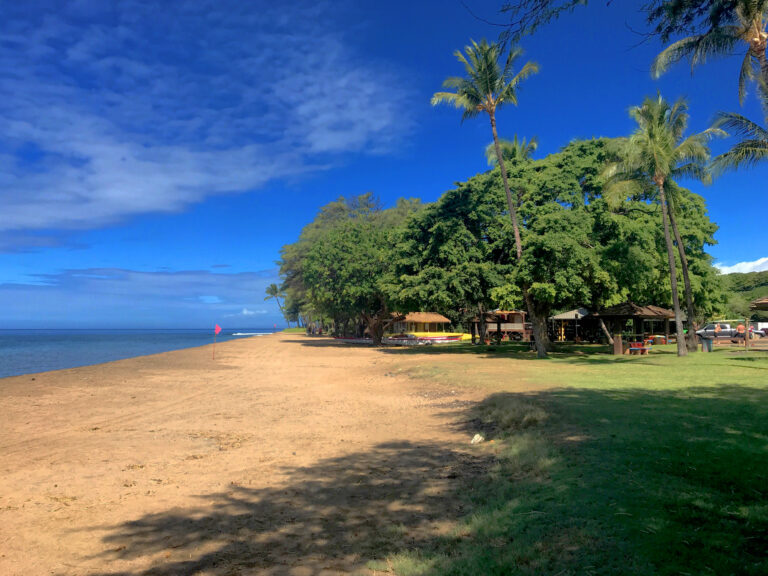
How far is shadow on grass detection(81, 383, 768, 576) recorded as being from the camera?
3549 millimetres

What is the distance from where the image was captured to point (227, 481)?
242 inches

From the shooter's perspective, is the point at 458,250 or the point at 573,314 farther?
the point at 573,314

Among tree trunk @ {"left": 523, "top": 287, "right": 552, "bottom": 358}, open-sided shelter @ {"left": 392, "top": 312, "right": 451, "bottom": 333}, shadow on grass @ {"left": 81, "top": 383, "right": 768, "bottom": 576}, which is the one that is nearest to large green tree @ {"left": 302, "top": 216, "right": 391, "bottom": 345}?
open-sided shelter @ {"left": 392, "top": 312, "right": 451, "bottom": 333}

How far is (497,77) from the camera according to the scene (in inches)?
815

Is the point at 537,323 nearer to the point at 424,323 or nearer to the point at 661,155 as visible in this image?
the point at 661,155

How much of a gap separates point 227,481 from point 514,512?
364 centimetres

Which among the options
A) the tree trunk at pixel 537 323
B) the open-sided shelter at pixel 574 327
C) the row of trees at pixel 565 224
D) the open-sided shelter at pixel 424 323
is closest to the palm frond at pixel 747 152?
the row of trees at pixel 565 224

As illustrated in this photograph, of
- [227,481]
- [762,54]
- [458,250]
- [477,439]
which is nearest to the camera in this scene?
[227,481]

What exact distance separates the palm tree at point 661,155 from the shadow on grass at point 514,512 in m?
15.0

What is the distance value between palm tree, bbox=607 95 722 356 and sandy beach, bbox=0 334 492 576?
1355cm

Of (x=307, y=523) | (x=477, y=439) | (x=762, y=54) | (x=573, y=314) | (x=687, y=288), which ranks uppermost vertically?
(x=762, y=54)

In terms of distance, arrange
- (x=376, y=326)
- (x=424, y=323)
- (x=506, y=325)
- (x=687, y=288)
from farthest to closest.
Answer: (x=424, y=323), (x=506, y=325), (x=376, y=326), (x=687, y=288)

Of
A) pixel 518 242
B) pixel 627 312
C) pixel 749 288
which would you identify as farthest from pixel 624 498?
pixel 749 288

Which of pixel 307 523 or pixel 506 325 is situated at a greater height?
pixel 506 325
